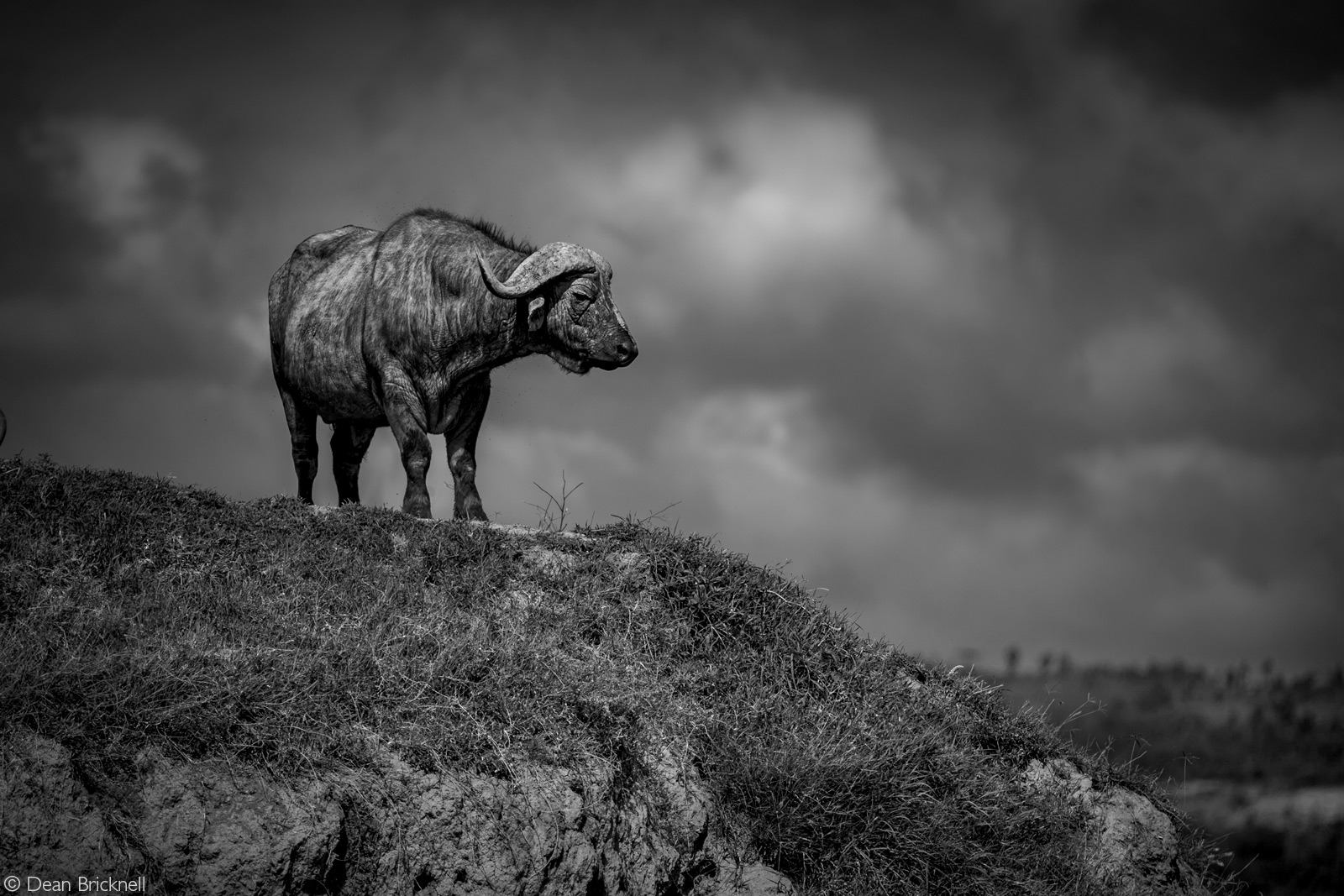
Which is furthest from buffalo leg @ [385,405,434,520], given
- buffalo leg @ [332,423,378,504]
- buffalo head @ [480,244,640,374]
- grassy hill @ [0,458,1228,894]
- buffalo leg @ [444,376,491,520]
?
buffalo leg @ [332,423,378,504]

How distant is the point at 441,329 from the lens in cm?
1018

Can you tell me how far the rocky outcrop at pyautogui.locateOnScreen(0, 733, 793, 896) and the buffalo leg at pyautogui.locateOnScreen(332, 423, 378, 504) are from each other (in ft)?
20.7

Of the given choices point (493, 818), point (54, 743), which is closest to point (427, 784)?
point (493, 818)

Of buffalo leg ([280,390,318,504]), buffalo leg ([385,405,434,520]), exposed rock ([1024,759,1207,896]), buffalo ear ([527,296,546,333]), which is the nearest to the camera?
exposed rock ([1024,759,1207,896])

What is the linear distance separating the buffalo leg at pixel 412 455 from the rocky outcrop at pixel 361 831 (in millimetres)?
4086

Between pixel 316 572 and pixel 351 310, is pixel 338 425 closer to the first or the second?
pixel 351 310

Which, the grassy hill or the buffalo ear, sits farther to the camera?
the buffalo ear

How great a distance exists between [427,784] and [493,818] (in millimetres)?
361

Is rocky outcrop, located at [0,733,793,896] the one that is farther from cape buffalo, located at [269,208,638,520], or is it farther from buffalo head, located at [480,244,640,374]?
buffalo head, located at [480,244,640,374]

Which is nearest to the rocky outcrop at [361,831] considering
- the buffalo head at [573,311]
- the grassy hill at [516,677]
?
the grassy hill at [516,677]

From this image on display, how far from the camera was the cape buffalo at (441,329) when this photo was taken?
10062 millimetres

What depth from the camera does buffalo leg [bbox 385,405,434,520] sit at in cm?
983

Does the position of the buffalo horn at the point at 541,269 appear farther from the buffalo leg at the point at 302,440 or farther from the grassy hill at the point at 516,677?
the buffalo leg at the point at 302,440

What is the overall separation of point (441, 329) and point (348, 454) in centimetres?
234
